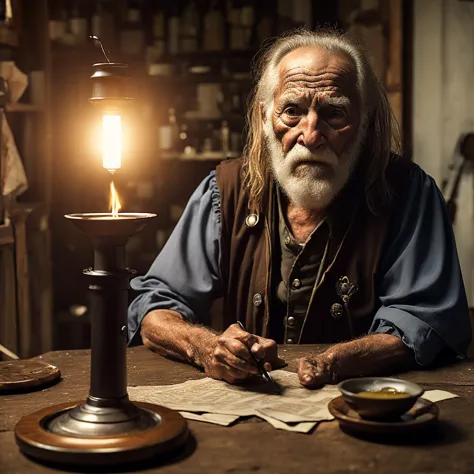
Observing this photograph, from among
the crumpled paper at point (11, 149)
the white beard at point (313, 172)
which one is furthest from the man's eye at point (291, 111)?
the crumpled paper at point (11, 149)

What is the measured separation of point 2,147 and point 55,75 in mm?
1539

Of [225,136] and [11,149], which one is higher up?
[225,136]

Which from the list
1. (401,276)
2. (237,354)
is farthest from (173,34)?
(237,354)

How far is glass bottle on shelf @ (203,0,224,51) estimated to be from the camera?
5648 millimetres

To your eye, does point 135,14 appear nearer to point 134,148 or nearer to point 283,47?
point 134,148

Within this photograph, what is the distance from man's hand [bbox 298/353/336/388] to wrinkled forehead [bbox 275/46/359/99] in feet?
3.11

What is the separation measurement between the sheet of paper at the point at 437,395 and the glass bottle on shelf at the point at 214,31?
418cm

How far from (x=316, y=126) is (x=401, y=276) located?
1.72 ft

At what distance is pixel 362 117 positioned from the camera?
266 centimetres

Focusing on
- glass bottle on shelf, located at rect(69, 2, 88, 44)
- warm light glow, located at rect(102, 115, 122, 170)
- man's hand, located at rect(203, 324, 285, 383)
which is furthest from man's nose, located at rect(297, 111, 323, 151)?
glass bottle on shelf, located at rect(69, 2, 88, 44)

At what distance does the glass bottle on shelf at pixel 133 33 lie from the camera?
5.80 meters

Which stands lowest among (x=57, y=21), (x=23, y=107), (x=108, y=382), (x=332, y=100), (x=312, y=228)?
(x=108, y=382)

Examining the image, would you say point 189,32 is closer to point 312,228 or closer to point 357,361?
point 312,228

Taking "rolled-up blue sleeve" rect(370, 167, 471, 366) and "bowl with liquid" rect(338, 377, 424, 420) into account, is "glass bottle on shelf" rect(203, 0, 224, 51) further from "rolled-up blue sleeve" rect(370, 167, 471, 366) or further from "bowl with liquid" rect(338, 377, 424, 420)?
"bowl with liquid" rect(338, 377, 424, 420)
